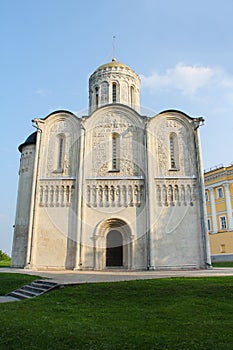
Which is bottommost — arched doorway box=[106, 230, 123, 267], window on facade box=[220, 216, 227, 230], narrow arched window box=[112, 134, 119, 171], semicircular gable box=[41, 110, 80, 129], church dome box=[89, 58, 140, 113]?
arched doorway box=[106, 230, 123, 267]

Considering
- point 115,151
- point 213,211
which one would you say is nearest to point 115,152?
point 115,151

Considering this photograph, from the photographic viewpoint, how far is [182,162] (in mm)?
19625

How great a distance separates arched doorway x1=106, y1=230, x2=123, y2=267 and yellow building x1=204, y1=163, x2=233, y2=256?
1839 cm

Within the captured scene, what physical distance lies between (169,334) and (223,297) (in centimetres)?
340

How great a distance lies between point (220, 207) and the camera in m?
34.2

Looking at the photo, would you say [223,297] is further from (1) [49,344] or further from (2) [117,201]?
(2) [117,201]

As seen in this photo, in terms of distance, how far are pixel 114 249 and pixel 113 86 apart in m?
13.5

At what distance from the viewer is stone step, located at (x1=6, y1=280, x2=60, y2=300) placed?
9.73 m

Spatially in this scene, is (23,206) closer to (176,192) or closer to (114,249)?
(114,249)

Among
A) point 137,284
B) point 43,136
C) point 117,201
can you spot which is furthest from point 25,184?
point 137,284

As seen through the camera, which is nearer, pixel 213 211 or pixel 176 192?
pixel 176 192

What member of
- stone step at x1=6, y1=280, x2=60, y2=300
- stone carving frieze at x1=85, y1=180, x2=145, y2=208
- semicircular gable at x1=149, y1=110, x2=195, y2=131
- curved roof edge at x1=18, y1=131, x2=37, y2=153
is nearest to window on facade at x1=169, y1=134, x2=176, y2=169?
semicircular gable at x1=149, y1=110, x2=195, y2=131

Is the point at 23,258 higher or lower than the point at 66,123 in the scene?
lower

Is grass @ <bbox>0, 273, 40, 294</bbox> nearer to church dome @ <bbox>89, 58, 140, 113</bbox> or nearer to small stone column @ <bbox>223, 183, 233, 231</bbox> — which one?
church dome @ <bbox>89, 58, 140, 113</bbox>
